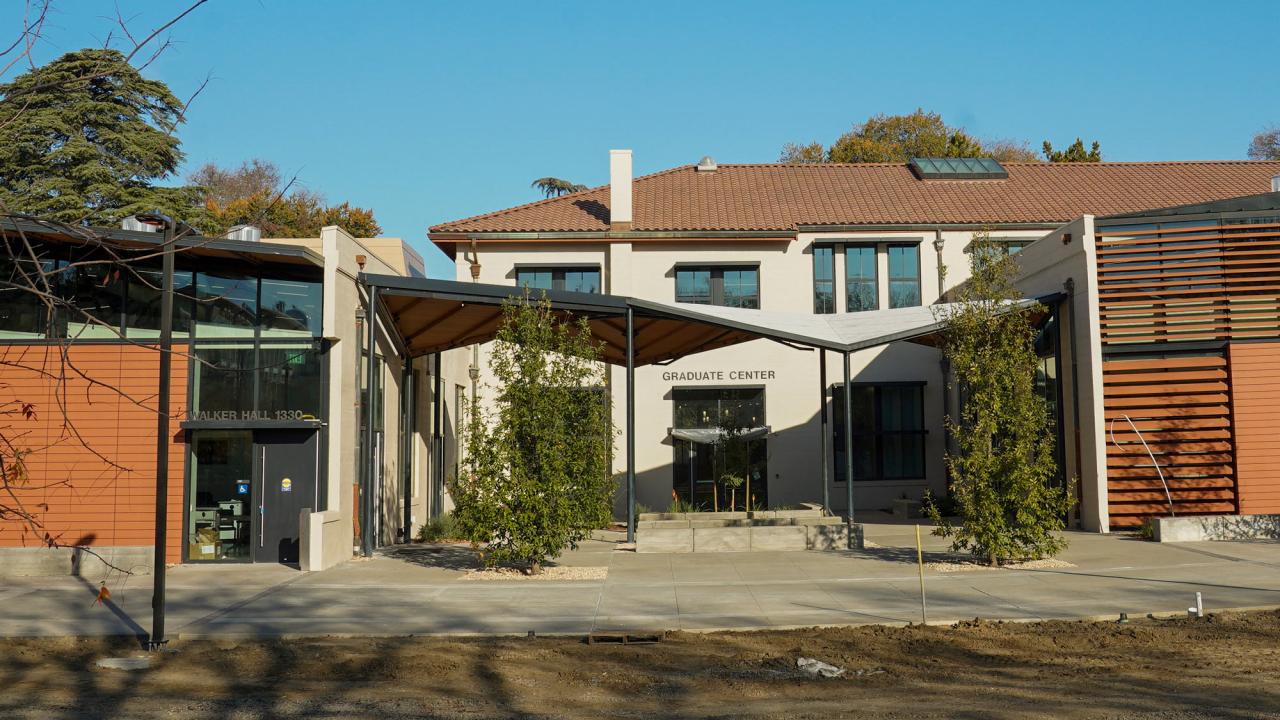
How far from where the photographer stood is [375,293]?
19.8m

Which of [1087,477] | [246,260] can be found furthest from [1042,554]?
[246,260]

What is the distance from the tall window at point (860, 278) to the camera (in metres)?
32.2

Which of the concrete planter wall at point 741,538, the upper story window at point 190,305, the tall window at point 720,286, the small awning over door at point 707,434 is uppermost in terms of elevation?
the tall window at point 720,286

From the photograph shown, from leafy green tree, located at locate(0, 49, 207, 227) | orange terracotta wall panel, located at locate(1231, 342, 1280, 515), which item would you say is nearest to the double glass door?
leafy green tree, located at locate(0, 49, 207, 227)

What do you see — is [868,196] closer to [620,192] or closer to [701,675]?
[620,192]

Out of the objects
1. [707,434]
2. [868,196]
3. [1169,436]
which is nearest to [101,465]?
[707,434]

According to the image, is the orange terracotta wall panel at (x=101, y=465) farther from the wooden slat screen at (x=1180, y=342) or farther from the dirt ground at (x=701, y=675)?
the wooden slat screen at (x=1180, y=342)

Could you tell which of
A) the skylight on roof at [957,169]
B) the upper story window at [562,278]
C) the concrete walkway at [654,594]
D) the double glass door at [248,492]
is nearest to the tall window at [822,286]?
the skylight on roof at [957,169]

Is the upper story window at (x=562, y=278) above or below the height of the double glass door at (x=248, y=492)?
above

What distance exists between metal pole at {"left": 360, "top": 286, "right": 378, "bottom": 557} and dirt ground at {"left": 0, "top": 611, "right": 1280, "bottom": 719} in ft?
25.2

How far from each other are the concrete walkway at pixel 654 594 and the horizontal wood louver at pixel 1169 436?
238 centimetres

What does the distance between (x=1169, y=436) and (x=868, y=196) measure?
14905mm

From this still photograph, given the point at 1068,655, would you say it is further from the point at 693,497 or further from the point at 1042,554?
the point at 693,497

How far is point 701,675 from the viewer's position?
32.9 ft
